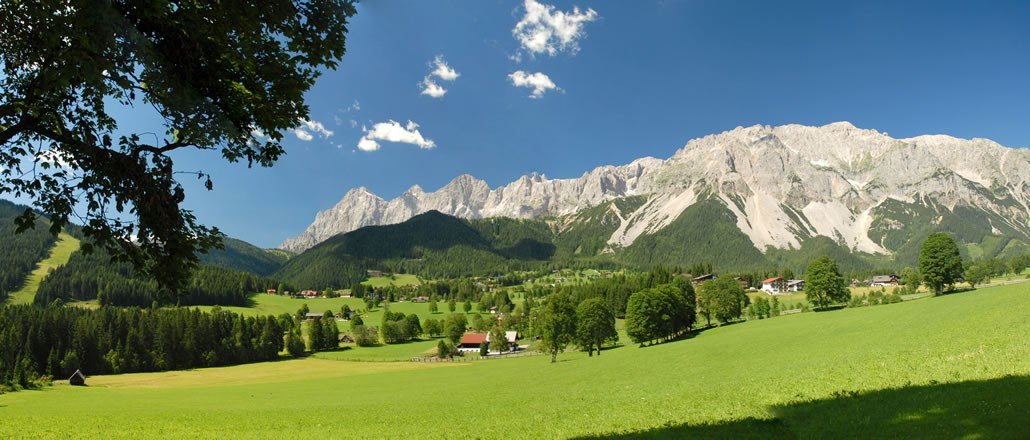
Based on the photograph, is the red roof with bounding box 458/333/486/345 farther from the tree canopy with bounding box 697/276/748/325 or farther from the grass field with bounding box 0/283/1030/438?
the grass field with bounding box 0/283/1030/438

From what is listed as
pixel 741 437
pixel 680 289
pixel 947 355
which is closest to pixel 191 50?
pixel 741 437

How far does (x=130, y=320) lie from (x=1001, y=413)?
134974mm

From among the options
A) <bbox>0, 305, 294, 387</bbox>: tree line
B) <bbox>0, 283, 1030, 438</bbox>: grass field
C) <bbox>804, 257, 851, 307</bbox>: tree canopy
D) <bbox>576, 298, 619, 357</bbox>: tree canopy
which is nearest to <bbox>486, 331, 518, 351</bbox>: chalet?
<bbox>576, 298, 619, 357</bbox>: tree canopy

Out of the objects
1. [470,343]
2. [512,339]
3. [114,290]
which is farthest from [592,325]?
[114,290]

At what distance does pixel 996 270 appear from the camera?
18525 centimetres

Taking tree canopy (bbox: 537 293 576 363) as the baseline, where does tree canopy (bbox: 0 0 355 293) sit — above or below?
above

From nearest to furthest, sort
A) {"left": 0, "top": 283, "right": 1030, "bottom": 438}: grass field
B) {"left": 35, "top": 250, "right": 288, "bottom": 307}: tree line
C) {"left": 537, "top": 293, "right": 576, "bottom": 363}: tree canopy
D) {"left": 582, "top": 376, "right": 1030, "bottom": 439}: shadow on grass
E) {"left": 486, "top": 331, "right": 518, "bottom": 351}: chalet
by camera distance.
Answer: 1. {"left": 582, "top": 376, "right": 1030, "bottom": 439}: shadow on grass
2. {"left": 0, "top": 283, "right": 1030, "bottom": 438}: grass field
3. {"left": 537, "top": 293, "right": 576, "bottom": 363}: tree canopy
4. {"left": 486, "top": 331, "right": 518, "bottom": 351}: chalet
5. {"left": 35, "top": 250, "right": 288, "bottom": 307}: tree line

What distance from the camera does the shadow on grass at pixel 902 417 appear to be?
41.5 ft

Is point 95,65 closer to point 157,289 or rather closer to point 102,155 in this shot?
point 102,155

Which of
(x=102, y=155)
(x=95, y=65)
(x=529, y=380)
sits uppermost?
(x=95, y=65)

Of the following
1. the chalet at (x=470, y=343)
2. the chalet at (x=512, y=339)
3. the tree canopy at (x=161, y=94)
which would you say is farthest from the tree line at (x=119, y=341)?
the tree canopy at (x=161, y=94)

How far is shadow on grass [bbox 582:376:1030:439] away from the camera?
12.6m

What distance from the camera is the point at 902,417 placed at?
14.5 m

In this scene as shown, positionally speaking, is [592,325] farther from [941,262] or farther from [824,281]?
[941,262]
